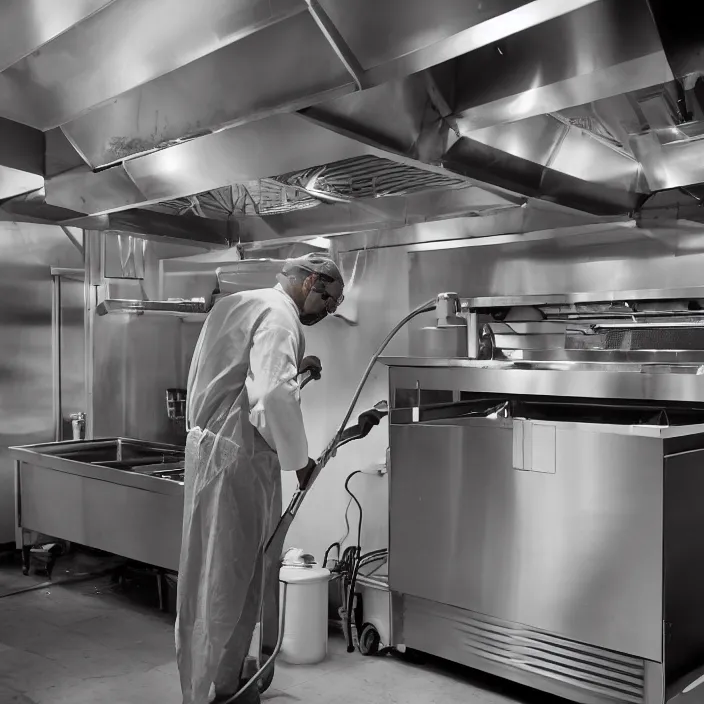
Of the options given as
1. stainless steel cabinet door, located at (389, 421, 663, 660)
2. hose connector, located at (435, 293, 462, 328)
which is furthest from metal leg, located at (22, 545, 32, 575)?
hose connector, located at (435, 293, 462, 328)

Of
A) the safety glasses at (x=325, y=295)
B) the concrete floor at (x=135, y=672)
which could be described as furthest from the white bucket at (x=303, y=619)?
the safety glasses at (x=325, y=295)

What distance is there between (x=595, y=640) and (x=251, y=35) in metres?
1.99

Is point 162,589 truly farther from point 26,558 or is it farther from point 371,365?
point 371,365

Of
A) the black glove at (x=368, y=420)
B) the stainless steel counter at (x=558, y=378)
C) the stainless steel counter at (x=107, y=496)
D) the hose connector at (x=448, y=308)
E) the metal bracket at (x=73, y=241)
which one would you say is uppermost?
the metal bracket at (x=73, y=241)

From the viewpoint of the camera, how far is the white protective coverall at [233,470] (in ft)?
7.79

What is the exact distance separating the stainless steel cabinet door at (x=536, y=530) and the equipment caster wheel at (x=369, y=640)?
270 mm

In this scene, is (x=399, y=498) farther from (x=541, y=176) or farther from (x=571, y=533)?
(x=541, y=176)

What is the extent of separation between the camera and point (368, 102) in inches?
82.1

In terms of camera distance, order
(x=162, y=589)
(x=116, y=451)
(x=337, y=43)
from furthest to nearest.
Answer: (x=116, y=451) < (x=162, y=589) < (x=337, y=43)

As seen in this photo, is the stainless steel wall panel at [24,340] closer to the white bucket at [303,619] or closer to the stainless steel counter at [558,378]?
the white bucket at [303,619]

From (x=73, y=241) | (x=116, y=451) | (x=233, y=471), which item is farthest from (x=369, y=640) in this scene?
(x=73, y=241)

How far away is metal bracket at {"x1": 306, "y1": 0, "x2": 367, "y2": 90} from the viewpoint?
1752 millimetres

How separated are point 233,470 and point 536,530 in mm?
978

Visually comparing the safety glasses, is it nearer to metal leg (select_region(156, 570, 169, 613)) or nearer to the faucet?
metal leg (select_region(156, 570, 169, 613))
